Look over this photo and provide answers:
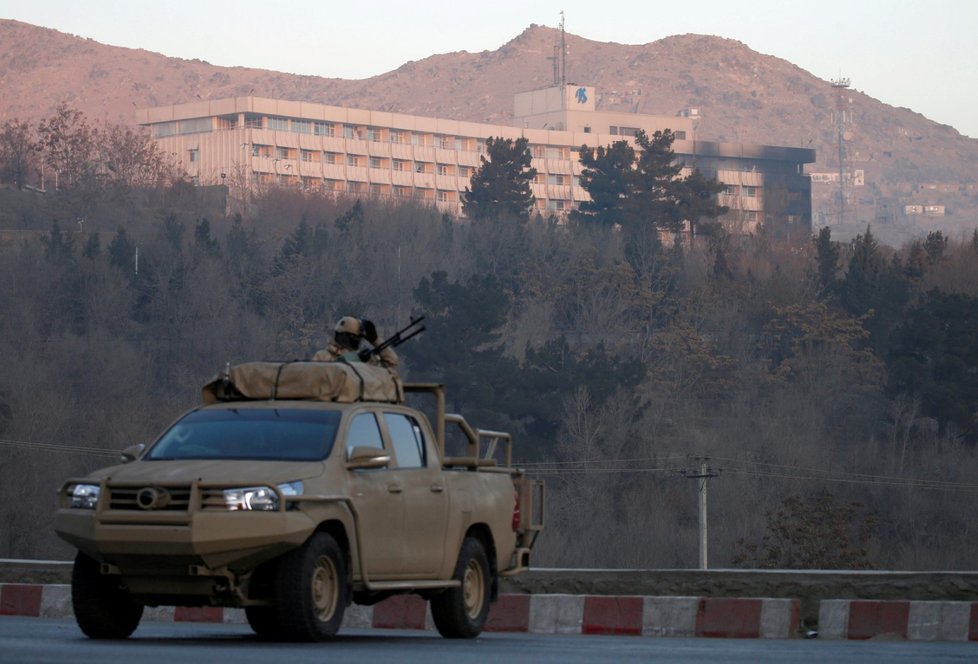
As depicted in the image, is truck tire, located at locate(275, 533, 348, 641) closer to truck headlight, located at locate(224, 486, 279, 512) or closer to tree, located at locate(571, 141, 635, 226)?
truck headlight, located at locate(224, 486, 279, 512)

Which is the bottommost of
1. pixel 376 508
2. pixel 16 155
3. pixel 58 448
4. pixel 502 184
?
pixel 58 448

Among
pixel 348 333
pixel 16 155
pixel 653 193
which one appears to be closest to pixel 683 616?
pixel 348 333

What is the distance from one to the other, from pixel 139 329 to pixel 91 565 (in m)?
100

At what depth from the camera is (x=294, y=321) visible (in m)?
109

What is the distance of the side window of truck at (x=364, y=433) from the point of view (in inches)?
504

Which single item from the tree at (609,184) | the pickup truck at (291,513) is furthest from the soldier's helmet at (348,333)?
the tree at (609,184)

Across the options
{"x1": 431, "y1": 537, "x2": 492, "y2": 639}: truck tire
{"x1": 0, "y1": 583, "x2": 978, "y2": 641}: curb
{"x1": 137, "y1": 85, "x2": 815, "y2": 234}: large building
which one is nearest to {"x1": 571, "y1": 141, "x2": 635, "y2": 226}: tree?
{"x1": 137, "y1": 85, "x2": 815, "y2": 234}: large building

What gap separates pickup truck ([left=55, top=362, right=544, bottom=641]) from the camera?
1168 centimetres

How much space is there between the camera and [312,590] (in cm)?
1195

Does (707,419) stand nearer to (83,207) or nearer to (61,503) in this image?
(83,207)

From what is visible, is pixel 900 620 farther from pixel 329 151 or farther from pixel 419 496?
pixel 329 151

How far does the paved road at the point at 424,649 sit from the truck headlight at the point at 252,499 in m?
0.90

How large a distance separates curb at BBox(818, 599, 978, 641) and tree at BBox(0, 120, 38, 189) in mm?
144895

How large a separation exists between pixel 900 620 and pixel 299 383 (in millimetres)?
5724
